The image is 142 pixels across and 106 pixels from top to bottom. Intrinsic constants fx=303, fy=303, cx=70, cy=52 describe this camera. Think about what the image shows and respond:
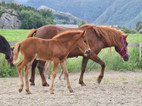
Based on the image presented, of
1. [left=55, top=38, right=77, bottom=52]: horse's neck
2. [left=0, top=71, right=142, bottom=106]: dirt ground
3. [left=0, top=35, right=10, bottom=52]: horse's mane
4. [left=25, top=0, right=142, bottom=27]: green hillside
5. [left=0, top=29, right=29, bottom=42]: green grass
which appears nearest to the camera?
[left=0, top=71, right=142, bottom=106]: dirt ground

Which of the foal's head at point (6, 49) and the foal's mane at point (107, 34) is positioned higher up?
the foal's mane at point (107, 34)

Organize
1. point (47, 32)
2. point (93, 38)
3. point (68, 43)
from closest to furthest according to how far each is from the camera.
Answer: point (68, 43) → point (47, 32) → point (93, 38)

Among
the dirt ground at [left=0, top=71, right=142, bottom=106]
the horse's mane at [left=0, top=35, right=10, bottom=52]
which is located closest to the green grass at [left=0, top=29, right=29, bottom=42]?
the horse's mane at [left=0, top=35, right=10, bottom=52]

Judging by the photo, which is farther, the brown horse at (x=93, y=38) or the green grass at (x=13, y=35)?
the green grass at (x=13, y=35)

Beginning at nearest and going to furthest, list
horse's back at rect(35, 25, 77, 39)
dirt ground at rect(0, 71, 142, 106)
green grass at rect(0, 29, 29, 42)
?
dirt ground at rect(0, 71, 142, 106) < horse's back at rect(35, 25, 77, 39) < green grass at rect(0, 29, 29, 42)

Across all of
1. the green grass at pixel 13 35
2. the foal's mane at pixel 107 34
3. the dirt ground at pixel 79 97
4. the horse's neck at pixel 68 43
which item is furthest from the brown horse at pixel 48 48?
the green grass at pixel 13 35

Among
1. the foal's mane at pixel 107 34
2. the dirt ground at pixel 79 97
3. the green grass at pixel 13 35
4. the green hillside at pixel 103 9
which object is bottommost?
the dirt ground at pixel 79 97

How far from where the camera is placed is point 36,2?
17188 cm

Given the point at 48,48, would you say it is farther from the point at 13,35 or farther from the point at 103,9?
the point at 103,9

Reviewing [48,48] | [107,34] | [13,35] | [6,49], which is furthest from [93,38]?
[13,35]

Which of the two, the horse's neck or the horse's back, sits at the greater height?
the horse's back

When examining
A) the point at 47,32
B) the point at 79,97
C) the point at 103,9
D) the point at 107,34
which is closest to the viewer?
the point at 79,97

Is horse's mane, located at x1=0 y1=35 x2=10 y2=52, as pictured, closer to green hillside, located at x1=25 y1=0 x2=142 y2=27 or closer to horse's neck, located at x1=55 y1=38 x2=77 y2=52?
horse's neck, located at x1=55 y1=38 x2=77 y2=52

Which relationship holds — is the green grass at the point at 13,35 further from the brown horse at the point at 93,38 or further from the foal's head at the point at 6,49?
the brown horse at the point at 93,38
